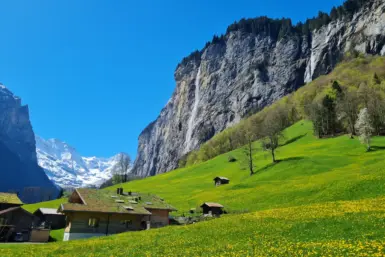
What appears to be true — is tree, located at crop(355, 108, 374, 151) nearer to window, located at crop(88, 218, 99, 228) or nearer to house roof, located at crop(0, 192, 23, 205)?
window, located at crop(88, 218, 99, 228)

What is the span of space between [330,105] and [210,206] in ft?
281

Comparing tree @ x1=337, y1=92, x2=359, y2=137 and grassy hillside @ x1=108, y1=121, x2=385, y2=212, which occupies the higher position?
tree @ x1=337, y1=92, x2=359, y2=137

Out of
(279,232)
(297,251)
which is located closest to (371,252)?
(297,251)

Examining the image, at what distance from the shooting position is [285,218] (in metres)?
35.3

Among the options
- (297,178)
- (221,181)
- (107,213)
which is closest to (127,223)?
(107,213)

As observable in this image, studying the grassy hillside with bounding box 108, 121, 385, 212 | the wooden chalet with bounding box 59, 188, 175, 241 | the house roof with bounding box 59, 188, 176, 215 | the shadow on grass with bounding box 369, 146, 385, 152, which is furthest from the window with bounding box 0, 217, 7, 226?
the shadow on grass with bounding box 369, 146, 385, 152

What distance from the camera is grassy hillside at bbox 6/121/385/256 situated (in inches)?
902

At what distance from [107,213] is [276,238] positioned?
121 feet

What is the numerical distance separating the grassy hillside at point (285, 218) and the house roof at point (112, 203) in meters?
10.4

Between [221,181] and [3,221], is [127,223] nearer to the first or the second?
[3,221]

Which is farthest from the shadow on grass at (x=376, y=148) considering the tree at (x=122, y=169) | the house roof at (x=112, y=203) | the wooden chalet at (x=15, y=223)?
the tree at (x=122, y=169)

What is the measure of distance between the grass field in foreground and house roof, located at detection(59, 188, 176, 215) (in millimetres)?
21670

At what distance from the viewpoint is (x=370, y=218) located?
91.6 ft

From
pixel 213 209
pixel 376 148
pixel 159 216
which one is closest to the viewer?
pixel 213 209
